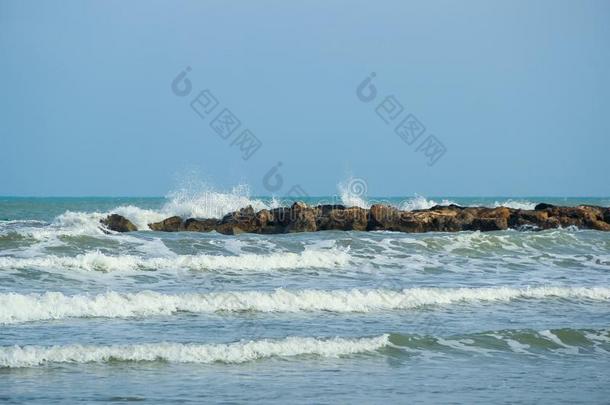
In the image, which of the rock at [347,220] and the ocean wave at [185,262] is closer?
Answer: the ocean wave at [185,262]

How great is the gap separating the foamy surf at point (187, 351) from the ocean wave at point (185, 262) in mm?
6936

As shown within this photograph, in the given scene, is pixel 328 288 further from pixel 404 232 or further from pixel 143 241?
pixel 404 232

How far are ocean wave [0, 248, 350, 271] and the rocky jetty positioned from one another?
20.8 ft

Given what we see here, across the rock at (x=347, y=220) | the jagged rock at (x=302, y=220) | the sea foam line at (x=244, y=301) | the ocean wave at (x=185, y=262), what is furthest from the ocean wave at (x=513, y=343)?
the rock at (x=347, y=220)

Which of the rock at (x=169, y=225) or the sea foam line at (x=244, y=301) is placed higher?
the rock at (x=169, y=225)

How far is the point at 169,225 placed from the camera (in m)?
26.5

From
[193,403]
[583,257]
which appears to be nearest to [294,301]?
[193,403]

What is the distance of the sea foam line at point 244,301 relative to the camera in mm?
12750

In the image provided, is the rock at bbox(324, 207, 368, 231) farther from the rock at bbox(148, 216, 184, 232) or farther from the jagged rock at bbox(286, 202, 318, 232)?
the rock at bbox(148, 216, 184, 232)

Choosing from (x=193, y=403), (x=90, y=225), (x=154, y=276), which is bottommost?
(x=193, y=403)

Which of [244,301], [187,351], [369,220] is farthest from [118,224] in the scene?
[187,351]

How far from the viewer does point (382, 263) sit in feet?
65.1

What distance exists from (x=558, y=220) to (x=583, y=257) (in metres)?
6.61

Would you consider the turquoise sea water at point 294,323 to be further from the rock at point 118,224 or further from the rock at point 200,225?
the rock at point 200,225
